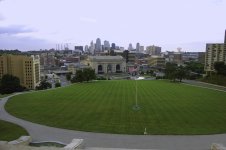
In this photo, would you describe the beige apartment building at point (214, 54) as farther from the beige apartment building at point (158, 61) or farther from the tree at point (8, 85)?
the tree at point (8, 85)

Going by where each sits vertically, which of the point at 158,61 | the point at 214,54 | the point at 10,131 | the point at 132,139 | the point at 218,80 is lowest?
the point at 10,131

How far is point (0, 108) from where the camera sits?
90.7 feet

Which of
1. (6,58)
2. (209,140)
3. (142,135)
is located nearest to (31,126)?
(142,135)

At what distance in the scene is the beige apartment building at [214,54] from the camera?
80750 millimetres

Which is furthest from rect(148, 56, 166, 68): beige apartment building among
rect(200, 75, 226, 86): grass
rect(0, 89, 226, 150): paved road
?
rect(0, 89, 226, 150): paved road

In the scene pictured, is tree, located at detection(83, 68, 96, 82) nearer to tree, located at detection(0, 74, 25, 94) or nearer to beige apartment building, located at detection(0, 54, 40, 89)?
tree, located at detection(0, 74, 25, 94)

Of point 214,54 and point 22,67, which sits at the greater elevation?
point 214,54

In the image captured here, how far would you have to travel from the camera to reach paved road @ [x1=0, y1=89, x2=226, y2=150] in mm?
15945

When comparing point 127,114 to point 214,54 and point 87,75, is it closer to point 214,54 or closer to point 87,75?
point 87,75

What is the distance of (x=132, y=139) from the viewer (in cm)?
1720

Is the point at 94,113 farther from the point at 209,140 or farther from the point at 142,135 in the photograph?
the point at 209,140

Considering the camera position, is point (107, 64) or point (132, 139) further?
point (107, 64)

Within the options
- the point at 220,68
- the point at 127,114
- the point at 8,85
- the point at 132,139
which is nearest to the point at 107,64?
the point at 220,68

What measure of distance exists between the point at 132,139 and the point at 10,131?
342 inches
